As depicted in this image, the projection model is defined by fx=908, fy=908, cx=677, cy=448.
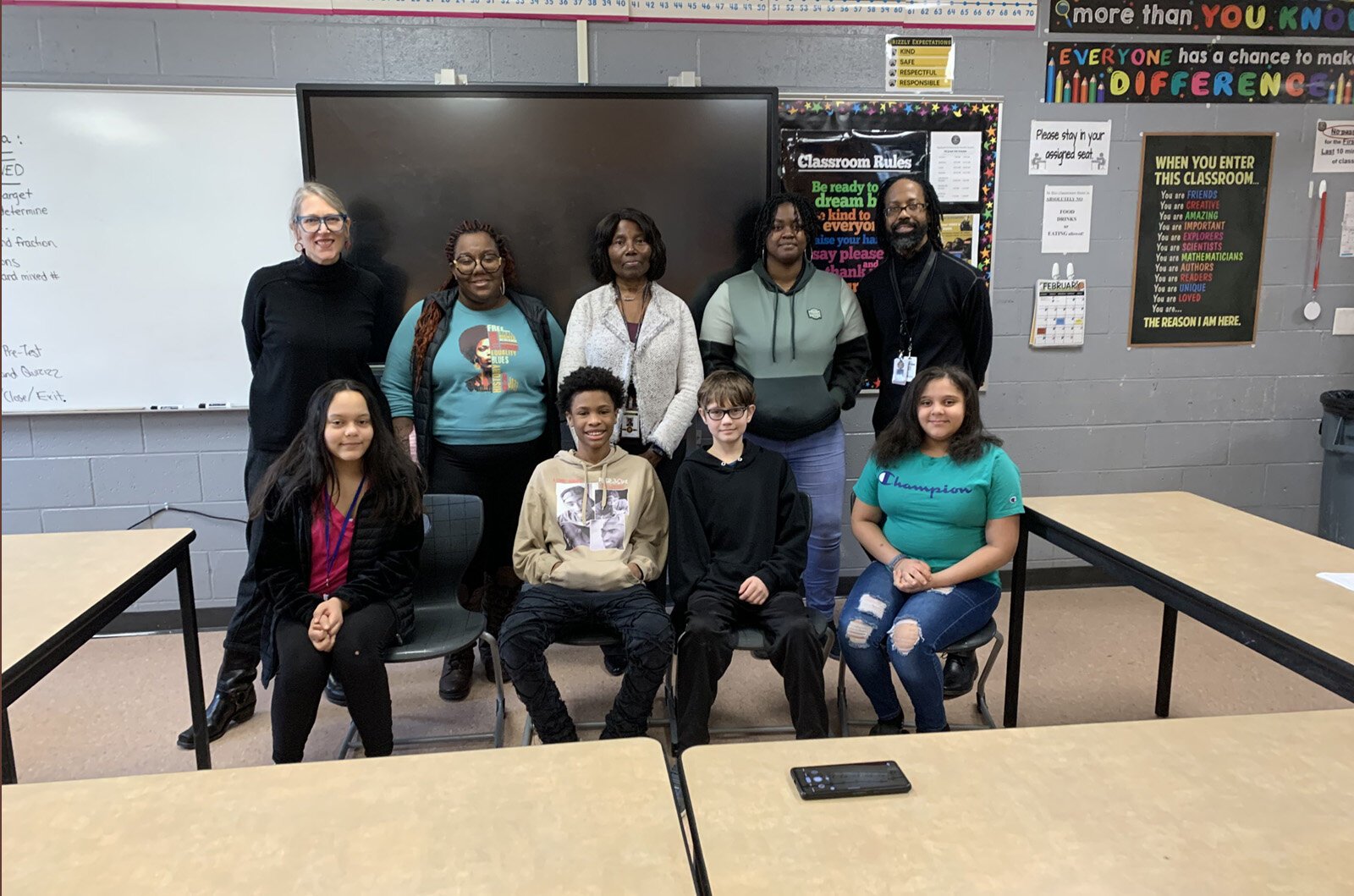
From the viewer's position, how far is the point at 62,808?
46.6 inches

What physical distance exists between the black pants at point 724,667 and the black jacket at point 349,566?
29.1 inches

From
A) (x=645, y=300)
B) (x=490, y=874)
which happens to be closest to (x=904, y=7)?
(x=645, y=300)

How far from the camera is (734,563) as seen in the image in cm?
245

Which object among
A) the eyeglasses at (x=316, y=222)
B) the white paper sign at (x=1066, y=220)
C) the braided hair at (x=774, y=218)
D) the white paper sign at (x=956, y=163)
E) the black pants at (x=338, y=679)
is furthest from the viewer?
the white paper sign at (x=1066, y=220)

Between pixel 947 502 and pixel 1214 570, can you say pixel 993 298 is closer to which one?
pixel 947 502

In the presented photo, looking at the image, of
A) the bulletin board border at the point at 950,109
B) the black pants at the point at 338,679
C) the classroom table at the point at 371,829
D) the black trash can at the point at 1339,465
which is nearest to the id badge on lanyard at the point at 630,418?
the black pants at the point at 338,679

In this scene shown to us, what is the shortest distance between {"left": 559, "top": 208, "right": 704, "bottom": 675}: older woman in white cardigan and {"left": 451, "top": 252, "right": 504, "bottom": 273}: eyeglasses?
11.1 inches

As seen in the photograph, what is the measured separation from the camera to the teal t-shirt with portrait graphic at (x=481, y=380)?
278cm

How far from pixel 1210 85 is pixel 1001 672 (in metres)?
2.42

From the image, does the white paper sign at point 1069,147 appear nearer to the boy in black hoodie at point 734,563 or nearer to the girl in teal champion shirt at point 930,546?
the girl in teal champion shirt at point 930,546

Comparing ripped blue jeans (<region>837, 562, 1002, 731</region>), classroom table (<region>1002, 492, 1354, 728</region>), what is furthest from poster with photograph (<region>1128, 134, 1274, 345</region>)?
ripped blue jeans (<region>837, 562, 1002, 731</region>)

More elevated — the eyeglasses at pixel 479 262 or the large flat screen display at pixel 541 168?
the large flat screen display at pixel 541 168

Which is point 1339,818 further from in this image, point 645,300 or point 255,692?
point 255,692

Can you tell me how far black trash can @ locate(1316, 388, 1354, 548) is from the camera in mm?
3547
